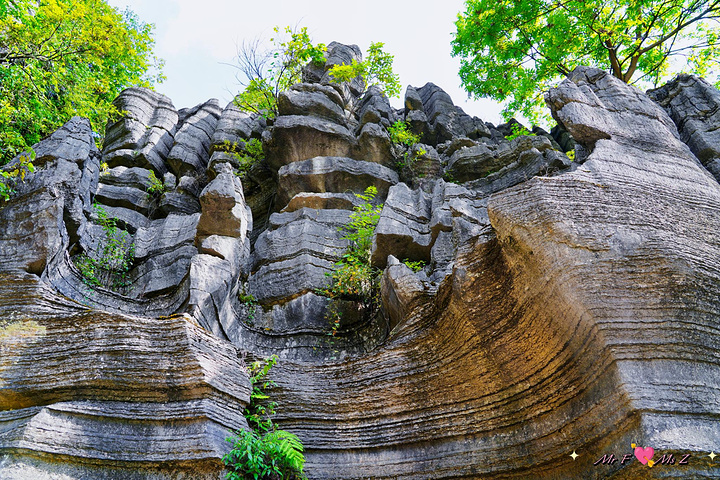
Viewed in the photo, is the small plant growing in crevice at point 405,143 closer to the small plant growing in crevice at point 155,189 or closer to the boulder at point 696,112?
the boulder at point 696,112

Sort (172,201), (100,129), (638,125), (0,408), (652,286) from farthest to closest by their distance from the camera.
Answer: (100,129) < (172,201) < (638,125) < (0,408) < (652,286)

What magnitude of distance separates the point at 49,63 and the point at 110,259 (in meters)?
4.96

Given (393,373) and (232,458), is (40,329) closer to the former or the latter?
(232,458)

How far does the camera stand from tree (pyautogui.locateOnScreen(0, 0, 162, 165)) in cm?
1112

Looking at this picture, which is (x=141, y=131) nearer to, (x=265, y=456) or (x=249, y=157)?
(x=249, y=157)

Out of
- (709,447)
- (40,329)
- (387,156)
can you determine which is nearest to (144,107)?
(387,156)

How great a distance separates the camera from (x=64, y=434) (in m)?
5.75

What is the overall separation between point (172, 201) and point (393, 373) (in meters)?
8.26

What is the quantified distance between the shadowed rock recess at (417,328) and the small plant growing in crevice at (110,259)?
0.06 metres

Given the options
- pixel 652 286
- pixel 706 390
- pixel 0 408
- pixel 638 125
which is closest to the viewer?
pixel 706 390

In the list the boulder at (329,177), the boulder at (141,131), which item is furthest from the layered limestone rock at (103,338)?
the boulder at (141,131)

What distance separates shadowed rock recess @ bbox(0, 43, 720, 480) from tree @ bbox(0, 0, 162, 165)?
2265 mm

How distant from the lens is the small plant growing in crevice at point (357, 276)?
9758mm

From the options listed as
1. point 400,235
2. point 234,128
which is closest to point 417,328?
point 400,235
